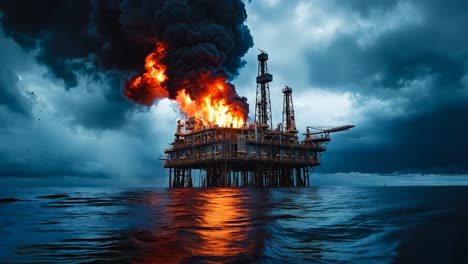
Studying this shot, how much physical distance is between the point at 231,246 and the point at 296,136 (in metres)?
79.3

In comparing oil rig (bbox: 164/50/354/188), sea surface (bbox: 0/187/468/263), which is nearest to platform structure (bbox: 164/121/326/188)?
oil rig (bbox: 164/50/354/188)

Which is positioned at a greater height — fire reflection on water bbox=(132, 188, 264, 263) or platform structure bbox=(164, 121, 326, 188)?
platform structure bbox=(164, 121, 326, 188)

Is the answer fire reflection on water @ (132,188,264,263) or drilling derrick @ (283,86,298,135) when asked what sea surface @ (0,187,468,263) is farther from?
drilling derrick @ (283,86,298,135)

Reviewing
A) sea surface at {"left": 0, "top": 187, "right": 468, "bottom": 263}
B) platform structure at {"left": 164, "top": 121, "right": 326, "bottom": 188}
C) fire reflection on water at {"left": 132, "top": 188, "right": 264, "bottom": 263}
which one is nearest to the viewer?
sea surface at {"left": 0, "top": 187, "right": 468, "bottom": 263}

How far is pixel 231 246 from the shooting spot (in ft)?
34.3

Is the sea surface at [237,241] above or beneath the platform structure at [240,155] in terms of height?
beneath

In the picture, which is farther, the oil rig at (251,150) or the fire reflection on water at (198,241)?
the oil rig at (251,150)

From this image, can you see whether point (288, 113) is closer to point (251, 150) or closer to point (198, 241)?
point (251, 150)

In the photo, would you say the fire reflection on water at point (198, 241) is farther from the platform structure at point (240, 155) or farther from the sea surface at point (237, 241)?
the platform structure at point (240, 155)

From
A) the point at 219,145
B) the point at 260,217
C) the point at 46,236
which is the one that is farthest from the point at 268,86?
the point at 46,236

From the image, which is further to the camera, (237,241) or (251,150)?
(251,150)

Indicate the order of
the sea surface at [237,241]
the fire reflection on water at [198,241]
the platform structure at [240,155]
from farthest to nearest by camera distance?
1. the platform structure at [240,155]
2. the fire reflection on water at [198,241]
3. the sea surface at [237,241]

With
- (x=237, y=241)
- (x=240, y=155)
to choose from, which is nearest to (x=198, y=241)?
(x=237, y=241)

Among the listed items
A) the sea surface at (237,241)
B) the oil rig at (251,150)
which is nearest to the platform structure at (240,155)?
the oil rig at (251,150)
